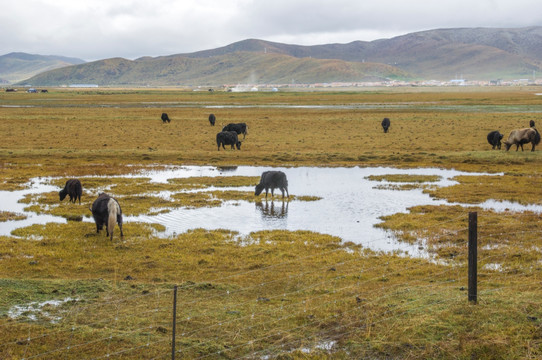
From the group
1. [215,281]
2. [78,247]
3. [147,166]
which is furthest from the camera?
[147,166]

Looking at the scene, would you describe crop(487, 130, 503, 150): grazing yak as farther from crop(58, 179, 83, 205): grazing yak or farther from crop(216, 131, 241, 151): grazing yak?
crop(58, 179, 83, 205): grazing yak

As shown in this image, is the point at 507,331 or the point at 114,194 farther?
the point at 114,194

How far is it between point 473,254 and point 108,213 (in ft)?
35.0

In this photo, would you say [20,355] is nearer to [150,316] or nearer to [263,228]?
[150,316]

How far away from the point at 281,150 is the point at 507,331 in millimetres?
31092

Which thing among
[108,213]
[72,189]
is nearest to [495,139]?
[72,189]

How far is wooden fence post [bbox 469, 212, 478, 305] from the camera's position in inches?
324

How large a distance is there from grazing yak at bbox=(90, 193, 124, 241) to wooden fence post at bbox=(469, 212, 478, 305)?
33.7 feet

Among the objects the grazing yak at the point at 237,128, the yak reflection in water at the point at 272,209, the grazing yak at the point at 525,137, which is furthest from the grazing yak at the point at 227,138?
the grazing yak at the point at 525,137

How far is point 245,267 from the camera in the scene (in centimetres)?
1309

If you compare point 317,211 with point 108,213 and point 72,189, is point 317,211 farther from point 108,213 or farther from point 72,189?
point 72,189

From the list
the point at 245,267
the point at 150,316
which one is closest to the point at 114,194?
the point at 245,267

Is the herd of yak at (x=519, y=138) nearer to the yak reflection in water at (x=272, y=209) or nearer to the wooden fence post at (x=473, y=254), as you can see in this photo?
the yak reflection in water at (x=272, y=209)

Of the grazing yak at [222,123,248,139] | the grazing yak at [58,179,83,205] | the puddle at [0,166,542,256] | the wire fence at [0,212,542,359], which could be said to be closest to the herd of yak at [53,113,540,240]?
the grazing yak at [58,179,83,205]
